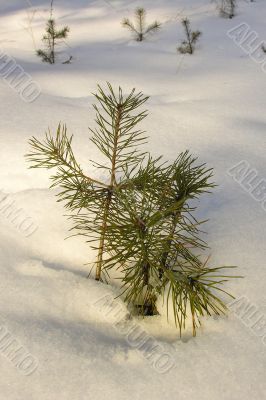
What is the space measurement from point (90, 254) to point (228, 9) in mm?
4416

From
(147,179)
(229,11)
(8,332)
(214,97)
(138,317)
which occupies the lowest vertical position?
(8,332)

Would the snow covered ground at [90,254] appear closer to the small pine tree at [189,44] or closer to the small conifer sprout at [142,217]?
the small conifer sprout at [142,217]

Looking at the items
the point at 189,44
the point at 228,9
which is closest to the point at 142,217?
the point at 189,44

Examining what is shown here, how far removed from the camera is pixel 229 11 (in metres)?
4.89

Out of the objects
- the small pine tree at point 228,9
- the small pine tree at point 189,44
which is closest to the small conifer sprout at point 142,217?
the small pine tree at point 189,44

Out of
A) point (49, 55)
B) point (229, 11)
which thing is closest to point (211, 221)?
point (49, 55)

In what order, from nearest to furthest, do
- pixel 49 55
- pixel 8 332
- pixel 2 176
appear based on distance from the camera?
1. pixel 8 332
2. pixel 2 176
3. pixel 49 55

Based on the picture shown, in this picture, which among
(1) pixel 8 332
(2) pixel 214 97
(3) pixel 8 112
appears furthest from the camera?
(2) pixel 214 97

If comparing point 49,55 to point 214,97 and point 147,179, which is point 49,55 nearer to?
point 214,97

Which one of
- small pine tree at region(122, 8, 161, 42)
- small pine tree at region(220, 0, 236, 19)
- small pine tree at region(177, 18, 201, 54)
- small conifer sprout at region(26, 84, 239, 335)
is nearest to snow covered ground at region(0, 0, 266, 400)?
small conifer sprout at region(26, 84, 239, 335)

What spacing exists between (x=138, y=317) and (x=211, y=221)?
533 mm

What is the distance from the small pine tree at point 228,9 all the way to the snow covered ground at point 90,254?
1.47m

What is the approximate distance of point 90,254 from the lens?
56.8 inches

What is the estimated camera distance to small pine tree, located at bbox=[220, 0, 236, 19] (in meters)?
4.77
